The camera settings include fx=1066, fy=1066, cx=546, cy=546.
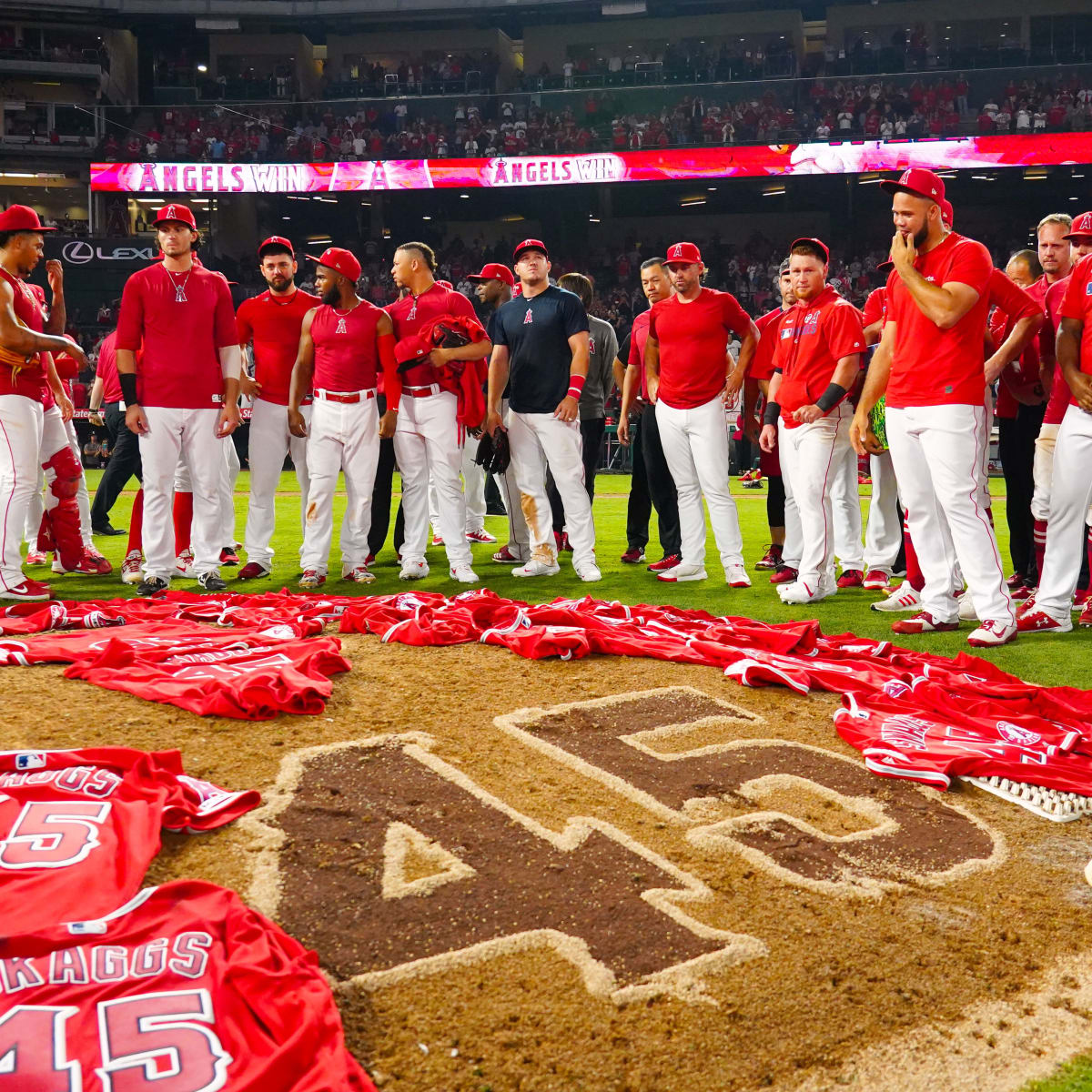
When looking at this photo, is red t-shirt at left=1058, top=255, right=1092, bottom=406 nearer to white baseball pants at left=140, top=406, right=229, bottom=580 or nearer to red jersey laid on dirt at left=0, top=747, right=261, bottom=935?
red jersey laid on dirt at left=0, top=747, right=261, bottom=935

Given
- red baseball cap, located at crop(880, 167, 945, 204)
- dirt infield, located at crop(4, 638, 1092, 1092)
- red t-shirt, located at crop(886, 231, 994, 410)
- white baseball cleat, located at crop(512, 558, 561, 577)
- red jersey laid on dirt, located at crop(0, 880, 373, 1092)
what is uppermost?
red baseball cap, located at crop(880, 167, 945, 204)

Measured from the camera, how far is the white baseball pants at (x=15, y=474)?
646cm

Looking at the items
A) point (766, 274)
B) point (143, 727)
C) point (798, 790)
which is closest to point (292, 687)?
point (143, 727)

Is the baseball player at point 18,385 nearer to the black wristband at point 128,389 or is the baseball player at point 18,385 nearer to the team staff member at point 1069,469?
the black wristband at point 128,389

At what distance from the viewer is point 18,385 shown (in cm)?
653

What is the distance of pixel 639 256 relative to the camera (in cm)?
3228

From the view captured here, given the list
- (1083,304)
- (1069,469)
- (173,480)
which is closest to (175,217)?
(173,480)

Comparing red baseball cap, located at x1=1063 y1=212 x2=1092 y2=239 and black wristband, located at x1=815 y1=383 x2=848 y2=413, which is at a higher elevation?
red baseball cap, located at x1=1063 y1=212 x2=1092 y2=239

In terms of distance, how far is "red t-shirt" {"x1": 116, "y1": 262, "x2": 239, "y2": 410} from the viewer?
7039 mm

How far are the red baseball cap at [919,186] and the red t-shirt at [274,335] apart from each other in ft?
13.7

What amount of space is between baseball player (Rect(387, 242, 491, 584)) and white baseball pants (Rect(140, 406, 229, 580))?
127cm

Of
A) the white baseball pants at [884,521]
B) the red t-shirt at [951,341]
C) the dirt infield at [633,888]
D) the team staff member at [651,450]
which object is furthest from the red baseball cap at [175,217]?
the white baseball pants at [884,521]

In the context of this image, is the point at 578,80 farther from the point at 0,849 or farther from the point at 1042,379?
the point at 0,849

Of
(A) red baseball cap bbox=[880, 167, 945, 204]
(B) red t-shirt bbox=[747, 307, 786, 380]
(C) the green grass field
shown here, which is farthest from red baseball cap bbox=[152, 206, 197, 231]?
(A) red baseball cap bbox=[880, 167, 945, 204]
